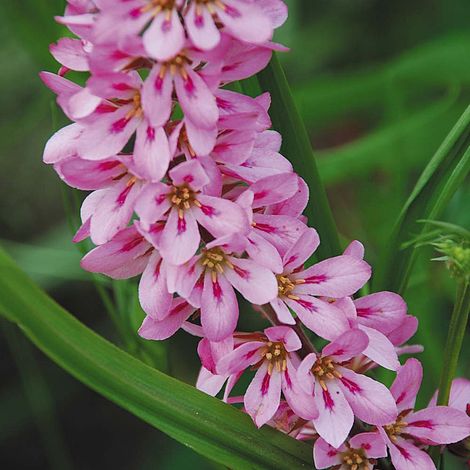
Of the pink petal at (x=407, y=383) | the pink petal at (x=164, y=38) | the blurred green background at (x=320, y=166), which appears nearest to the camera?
the pink petal at (x=164, y=38)

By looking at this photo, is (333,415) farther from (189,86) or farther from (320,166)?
(320,166)

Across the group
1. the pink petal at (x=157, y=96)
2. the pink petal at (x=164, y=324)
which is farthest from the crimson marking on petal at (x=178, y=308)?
the pink petal at (x=157, y=96)

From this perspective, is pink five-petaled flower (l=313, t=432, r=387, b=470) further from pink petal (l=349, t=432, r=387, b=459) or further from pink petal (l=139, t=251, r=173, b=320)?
pink petal (l=139, t=251, r=173, b=320)

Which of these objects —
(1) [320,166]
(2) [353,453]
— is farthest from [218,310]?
(1) [320,166]

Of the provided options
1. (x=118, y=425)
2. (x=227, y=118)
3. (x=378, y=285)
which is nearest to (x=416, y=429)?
(x=378, y=285)

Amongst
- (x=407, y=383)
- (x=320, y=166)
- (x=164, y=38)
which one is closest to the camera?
(x=164, y=38)

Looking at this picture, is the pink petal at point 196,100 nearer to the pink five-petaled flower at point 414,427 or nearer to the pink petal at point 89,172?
the pink petal at point 89,172
